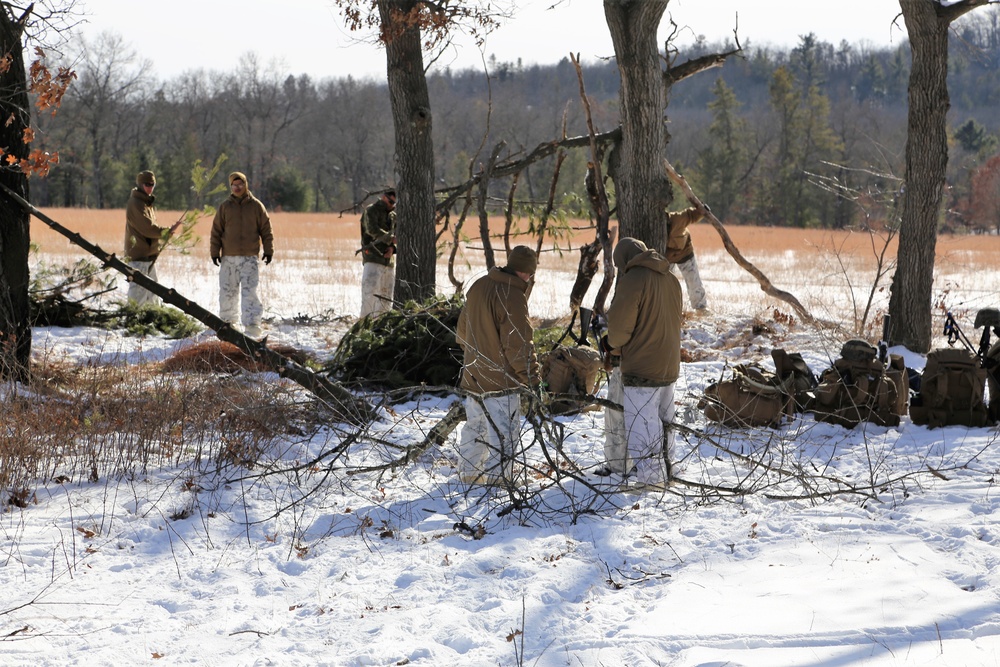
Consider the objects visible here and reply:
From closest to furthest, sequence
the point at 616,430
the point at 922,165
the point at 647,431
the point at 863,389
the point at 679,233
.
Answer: the point at 647,431 → the point at 616,430 → the point at 863,389 → the point at 922,165 → the point at 679,233

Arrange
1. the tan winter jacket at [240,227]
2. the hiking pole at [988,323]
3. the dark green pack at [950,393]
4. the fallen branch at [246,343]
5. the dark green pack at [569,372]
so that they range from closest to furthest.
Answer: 1. the fallen branch at [246,343]
2. the dark green pack at [950,393]
3. the hiking pole at [988,323]
4. the dark green pack at [569,372]
5. the tan winter jacket at [240,227]

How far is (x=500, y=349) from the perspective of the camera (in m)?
6.11

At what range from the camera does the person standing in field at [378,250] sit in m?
12.3

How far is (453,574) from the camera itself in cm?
492

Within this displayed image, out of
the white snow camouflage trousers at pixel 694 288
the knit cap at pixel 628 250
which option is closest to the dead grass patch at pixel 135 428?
the knit cap at pixel 628 250

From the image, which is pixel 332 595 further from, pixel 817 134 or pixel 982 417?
pixel 817 134

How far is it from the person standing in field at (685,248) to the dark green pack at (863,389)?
16.3 ft

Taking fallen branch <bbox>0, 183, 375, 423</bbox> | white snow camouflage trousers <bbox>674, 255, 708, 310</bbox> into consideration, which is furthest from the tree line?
fallen branch <bbox>0, 183, 375, 423</bbox>

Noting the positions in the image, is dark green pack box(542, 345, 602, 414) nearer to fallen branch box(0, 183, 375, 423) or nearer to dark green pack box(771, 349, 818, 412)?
dark green pack box(771, 349, 818, 412)

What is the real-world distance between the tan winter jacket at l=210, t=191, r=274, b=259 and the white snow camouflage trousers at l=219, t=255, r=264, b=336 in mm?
117

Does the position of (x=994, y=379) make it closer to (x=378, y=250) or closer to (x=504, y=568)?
(x=504, y=568)

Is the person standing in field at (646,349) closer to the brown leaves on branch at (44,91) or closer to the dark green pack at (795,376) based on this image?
the dark green pack at (795,376)

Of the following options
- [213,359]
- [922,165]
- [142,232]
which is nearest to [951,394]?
[922,165]

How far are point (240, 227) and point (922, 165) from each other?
26.2 feet
